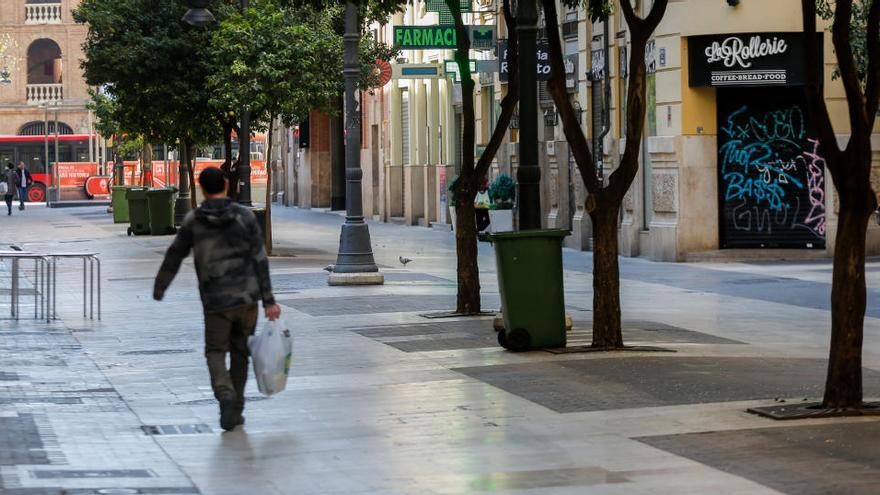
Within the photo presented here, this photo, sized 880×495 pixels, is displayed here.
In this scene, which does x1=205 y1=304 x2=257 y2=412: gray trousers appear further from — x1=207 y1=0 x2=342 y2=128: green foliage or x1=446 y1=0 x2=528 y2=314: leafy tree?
x1=207 y1=0 x2=342 y2=128: green foliage

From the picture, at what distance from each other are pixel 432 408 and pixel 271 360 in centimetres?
130

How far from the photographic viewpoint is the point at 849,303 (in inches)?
426

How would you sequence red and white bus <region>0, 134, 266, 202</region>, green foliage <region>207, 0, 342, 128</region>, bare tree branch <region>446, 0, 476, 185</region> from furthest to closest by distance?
red and white bus <region>0, 134, 266, 202</region> → green foliage <region>207, 0, 342, 128</region> → bare tree branch <region>446, 0, 476, 185</region>

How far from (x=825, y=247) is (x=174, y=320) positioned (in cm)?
1268

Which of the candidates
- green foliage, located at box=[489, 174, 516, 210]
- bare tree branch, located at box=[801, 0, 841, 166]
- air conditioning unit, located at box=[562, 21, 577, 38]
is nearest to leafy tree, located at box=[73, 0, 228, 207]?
green foliage, located at box=[489, 174, 516, 210]

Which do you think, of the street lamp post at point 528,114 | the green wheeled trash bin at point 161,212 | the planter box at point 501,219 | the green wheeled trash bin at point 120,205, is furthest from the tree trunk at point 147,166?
the street lamp post at point 528,114

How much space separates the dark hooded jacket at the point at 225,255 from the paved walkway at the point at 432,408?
0.85 metres

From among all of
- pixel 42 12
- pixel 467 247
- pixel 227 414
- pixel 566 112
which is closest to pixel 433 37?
pixel 467 247

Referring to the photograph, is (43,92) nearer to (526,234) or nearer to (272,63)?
(272,63)

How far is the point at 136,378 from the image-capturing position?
1355cm

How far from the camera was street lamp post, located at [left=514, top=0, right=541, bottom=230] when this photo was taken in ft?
50.7

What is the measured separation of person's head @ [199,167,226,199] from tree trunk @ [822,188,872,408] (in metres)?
3.97

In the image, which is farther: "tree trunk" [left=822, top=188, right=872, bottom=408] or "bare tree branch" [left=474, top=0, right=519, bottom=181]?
"bare tree branch" [left=474, top=0, right=519, bottom=181]

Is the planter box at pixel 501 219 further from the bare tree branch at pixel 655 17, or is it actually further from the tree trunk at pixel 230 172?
the bare tree branch at pixel 655 17
